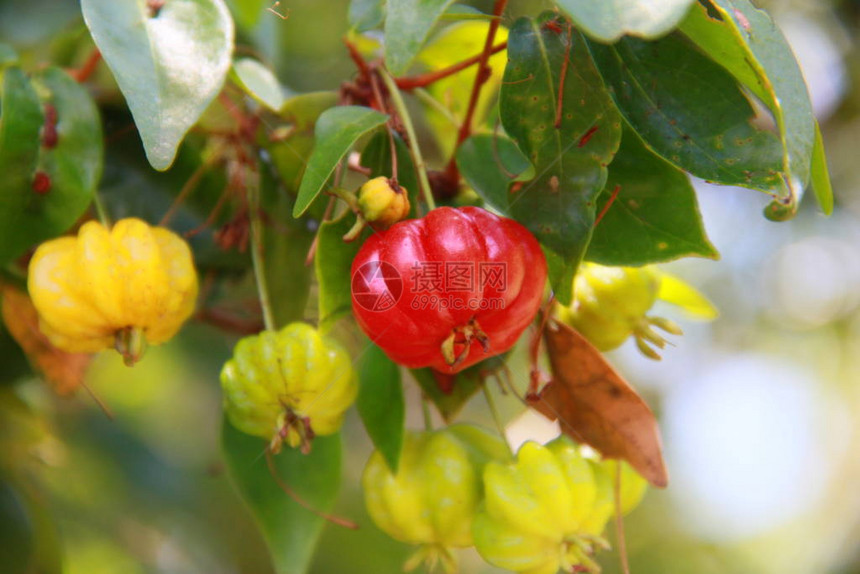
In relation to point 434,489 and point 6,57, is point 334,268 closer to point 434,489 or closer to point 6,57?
point 434,489

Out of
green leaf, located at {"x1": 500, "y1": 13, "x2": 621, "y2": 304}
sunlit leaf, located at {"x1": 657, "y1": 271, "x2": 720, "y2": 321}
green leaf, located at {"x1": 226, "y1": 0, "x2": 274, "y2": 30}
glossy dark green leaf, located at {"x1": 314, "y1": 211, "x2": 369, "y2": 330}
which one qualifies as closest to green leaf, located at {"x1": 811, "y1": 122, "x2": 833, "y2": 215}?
green leaf, located at {"x1": 500, "y1": 13, "x2": 621, "y2": 304}

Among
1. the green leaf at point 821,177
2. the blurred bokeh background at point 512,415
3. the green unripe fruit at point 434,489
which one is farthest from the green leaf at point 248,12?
the green leaf at point 821,177

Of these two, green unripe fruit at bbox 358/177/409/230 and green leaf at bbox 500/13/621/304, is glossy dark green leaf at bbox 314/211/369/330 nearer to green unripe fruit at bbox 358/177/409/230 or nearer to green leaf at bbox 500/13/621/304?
green unripe fruit at bbox 358/177/409/230

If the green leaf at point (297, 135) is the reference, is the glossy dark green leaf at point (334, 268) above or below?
above

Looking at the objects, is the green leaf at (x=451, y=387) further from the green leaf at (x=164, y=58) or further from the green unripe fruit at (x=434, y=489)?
the green leaf at (x=164, y=58)

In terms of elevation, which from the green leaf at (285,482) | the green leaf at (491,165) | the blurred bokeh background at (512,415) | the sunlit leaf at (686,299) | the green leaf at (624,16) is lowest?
the blurred bokeh background at (512,415)

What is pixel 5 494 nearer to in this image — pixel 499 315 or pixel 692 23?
pixel 499 315

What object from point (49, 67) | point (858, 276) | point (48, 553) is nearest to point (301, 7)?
point (49, 67)
